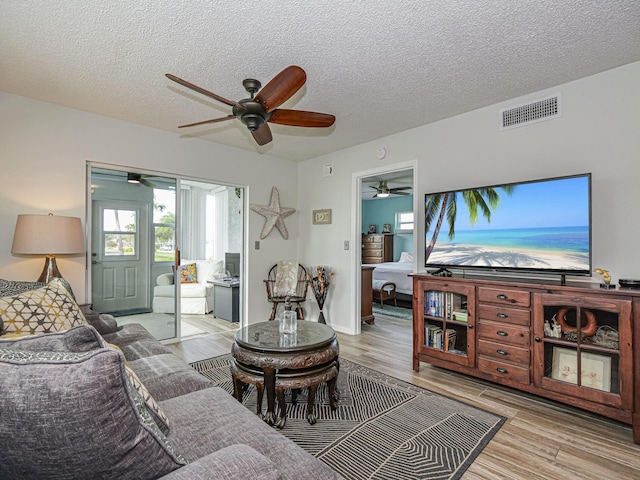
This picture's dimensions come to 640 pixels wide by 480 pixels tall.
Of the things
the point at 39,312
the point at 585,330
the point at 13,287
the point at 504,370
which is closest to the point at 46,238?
the point at 13,287

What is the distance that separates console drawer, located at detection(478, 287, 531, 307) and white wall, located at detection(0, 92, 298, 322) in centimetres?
345

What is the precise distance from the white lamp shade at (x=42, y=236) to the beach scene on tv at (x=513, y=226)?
11.0ft

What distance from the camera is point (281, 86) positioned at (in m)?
2.01

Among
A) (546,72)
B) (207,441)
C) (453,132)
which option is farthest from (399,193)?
(207,441)

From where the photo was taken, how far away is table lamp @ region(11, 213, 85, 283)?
Result: 2.68 metres

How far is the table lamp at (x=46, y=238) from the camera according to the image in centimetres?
268

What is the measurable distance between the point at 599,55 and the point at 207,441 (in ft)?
11.1

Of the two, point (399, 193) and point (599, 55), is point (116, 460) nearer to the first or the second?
point (599, 55)

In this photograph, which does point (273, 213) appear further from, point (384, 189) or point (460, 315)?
point (384, 189)

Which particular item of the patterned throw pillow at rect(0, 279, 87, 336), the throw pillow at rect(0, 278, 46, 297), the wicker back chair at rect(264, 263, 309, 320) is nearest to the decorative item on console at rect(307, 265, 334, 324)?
the wicker back chair at rect(264, 263, 309, 320)

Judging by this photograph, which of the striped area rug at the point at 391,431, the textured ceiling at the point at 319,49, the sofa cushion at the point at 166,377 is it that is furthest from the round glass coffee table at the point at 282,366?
the textured ceiling at the point at 319,49

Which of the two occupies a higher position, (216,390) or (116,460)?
(116,460)

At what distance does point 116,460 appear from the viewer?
69 cm

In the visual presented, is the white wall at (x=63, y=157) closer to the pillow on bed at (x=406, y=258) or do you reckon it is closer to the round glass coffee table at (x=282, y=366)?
the round glass coffee table at (x=282, y=366)
